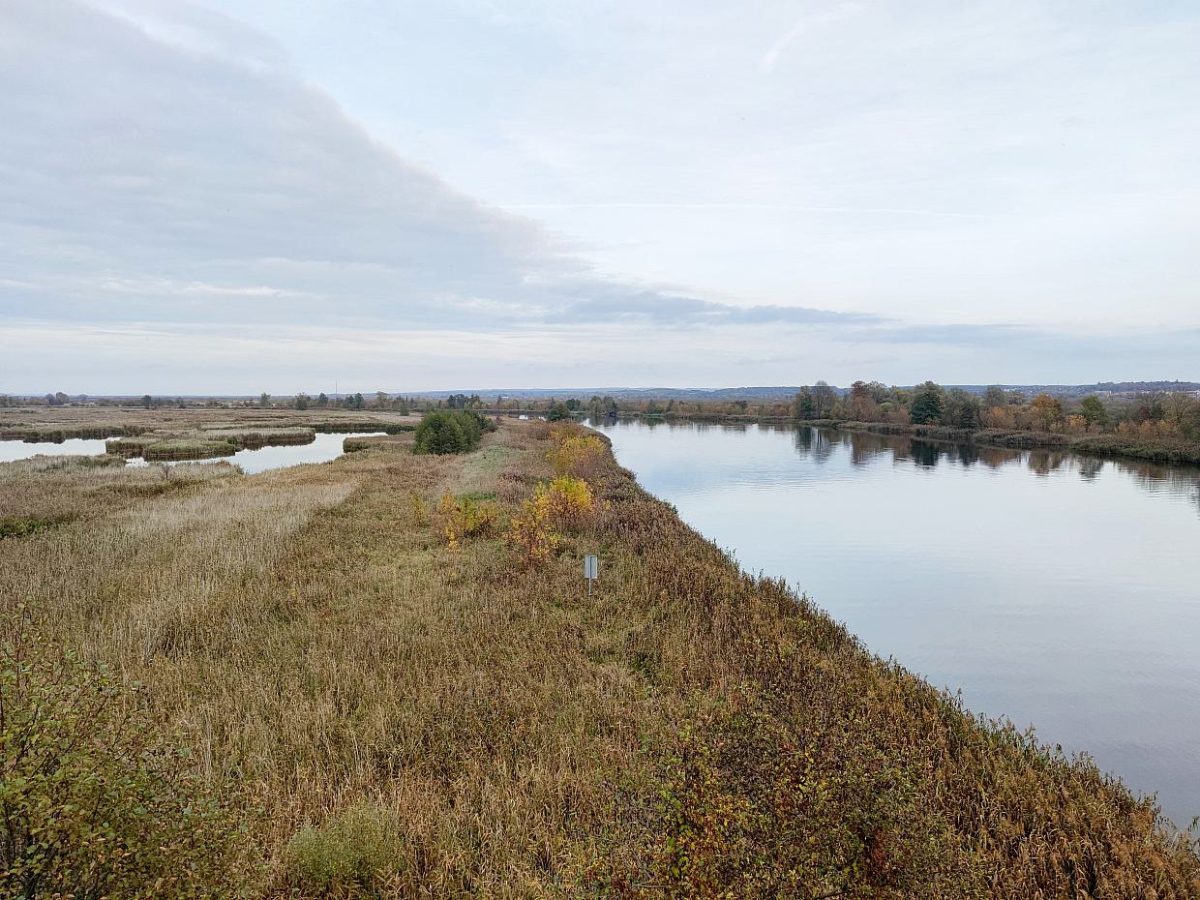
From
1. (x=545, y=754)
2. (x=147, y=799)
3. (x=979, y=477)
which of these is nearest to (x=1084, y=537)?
(x=979, y=477)

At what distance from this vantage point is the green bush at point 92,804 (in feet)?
8.91

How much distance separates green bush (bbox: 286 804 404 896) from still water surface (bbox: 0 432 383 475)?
39995 mm

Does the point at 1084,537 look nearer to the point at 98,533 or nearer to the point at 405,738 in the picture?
the point at 405,738

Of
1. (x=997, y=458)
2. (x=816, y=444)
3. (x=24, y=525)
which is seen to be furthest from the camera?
(x=816, y=444)

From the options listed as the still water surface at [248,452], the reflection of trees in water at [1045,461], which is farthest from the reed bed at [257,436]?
the reflection of trees in water at [1045,461]

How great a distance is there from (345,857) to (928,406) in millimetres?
87363

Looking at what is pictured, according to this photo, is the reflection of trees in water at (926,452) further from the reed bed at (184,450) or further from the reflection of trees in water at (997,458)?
the reed bed at (184,450)

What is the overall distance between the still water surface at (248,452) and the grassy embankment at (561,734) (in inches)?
1211

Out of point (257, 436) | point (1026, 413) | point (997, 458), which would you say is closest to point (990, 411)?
point (1026, 413)

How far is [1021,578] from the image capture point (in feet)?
59.1

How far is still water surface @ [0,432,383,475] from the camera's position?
43125mm

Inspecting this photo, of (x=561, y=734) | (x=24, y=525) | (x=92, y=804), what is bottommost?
(x=561, y=734)

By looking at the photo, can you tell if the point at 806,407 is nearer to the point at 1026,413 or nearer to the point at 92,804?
the point at 1026,413

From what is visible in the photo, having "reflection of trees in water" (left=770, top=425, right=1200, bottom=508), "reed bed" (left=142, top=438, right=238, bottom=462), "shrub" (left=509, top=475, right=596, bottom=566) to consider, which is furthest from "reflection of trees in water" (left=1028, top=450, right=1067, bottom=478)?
"reed bed" (left=142, top=438, right=238, bottom=462)
